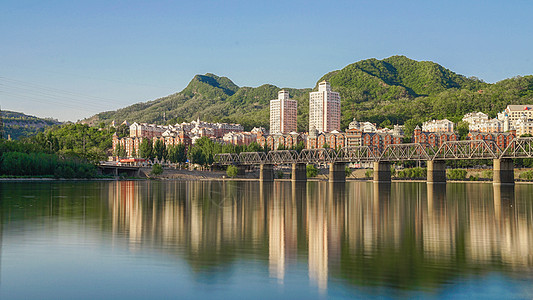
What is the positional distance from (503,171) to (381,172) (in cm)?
3015

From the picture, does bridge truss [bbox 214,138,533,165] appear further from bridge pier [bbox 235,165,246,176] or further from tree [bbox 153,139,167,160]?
tree [bbox 153,139,167,160]

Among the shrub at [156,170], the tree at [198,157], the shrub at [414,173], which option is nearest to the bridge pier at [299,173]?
the shrub at [414,173]

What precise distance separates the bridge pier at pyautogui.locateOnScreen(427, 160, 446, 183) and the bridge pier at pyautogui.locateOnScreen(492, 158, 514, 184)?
13.5 m

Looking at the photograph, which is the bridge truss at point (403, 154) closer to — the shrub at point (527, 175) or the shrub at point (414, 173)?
the shrub at point (414, 173)

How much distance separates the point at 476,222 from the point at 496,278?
17.5 meters

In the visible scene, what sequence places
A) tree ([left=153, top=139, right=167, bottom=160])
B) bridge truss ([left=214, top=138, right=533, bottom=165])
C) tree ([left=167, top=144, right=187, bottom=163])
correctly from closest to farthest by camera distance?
1. bridge truss ([left=214, top=138, right=533, bottom=165])
2. tree ([left=153, top=139, right=167, bottom=160])
3. tree ([left=167, top=144, right=187, bottom=163])

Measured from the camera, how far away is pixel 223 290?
15023 millimetres

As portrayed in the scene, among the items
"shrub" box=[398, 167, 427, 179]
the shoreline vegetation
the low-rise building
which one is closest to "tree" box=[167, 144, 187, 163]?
the shoreline vegetation

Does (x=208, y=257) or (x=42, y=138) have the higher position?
(x=42, y=138)

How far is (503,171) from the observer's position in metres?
102

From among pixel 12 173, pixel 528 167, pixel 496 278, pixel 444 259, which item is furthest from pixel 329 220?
pixel 528 167

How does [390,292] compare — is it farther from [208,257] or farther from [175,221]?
[175,221]

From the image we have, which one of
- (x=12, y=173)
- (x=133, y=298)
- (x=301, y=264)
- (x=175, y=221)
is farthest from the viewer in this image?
(x=12, y=173)

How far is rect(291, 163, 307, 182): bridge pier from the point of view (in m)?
140
